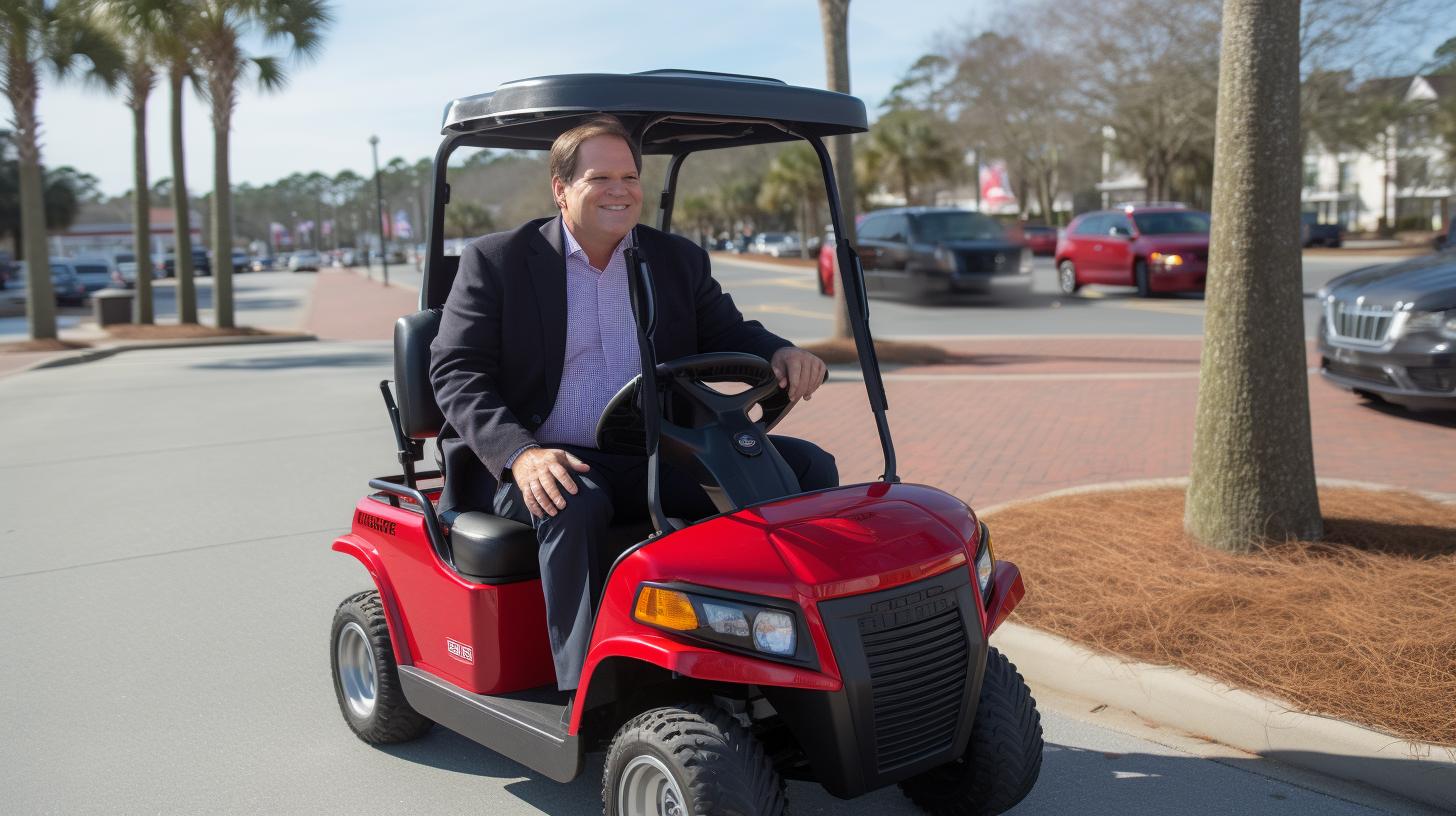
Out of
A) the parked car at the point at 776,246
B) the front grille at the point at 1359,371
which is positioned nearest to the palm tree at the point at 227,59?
the front grille at the point at 1359,371

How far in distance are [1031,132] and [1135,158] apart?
4.35m

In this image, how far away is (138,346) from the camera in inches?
808

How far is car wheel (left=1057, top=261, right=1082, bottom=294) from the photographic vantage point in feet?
75.5

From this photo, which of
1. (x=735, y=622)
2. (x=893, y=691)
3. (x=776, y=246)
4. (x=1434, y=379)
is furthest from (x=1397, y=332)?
(x=776, y=246)

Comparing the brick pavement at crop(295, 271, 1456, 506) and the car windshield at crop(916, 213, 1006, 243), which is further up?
the car windshield at crop(916, 213, 1006, 243)

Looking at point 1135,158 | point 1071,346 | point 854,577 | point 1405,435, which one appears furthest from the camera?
point 1135,158

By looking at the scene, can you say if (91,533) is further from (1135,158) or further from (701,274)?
(1135,158)

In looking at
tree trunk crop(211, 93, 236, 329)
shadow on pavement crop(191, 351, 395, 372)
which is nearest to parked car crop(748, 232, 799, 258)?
tree trunk crop(211, 93, 236, 329)

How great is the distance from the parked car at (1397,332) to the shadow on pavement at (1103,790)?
18.3 feet

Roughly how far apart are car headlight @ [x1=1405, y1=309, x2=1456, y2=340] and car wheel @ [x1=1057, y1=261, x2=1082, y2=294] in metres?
14.8

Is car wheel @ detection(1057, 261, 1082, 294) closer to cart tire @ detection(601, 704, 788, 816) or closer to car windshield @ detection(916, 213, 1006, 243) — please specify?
car windshield @ detection(916, 213, 1006, 243)

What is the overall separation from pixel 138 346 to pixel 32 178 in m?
3.06

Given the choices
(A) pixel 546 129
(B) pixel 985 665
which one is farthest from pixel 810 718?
(A) pixel 546 129

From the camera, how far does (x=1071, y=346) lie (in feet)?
48.4
